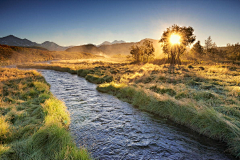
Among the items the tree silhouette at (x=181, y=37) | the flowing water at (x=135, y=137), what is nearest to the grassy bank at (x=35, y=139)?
the flowing water at (x=135, y=137)

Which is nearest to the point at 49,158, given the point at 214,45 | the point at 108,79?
the point at 108,79

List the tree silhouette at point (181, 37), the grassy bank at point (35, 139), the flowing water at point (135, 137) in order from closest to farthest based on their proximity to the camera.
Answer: the grassy bank at point (35, 139) < the flowing water at point (135, 137) < the tree silhouette at point (181, 37)

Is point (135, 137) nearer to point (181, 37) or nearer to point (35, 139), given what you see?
point (35, 139)

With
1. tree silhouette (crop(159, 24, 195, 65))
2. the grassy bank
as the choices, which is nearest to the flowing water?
the grassy bank

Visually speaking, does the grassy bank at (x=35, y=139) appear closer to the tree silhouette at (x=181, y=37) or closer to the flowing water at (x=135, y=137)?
the flowing water at (x=135, y=137)

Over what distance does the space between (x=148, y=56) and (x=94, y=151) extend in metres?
56.7

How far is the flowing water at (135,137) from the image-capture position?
243 inches

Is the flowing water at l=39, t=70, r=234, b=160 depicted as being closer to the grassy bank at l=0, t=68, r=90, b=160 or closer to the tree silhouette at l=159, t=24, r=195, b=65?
the grassy bank at l=0, t=68, r=90, b=160

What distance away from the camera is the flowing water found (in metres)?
6.18

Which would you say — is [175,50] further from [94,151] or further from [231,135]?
[94,151]

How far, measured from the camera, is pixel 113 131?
319 inches

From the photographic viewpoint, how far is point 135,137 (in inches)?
295

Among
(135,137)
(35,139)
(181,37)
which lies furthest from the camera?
(181,37)

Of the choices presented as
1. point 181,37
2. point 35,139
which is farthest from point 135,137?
point 181,37
